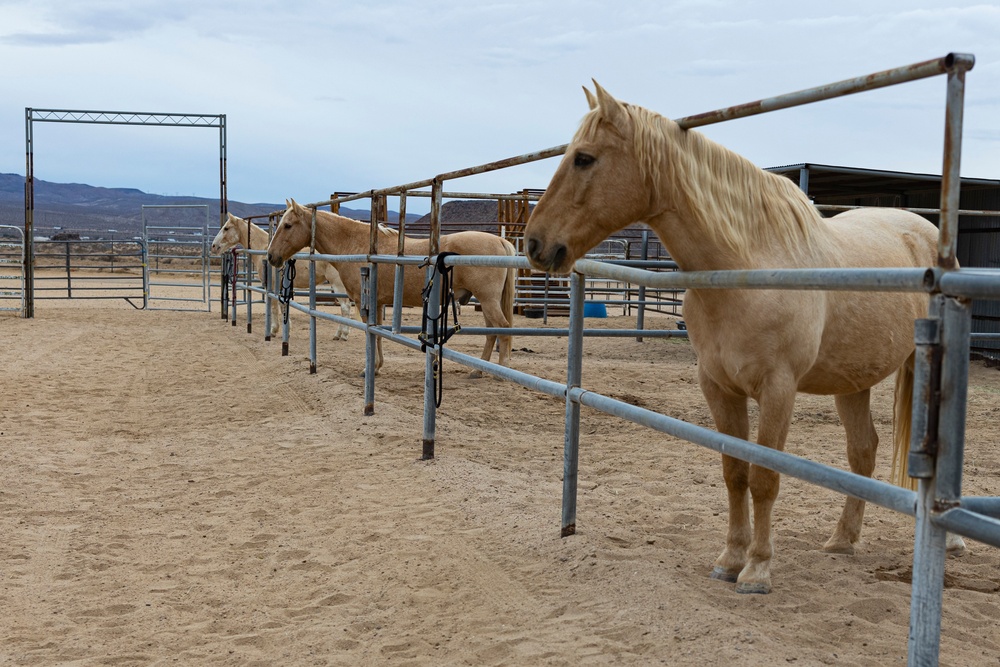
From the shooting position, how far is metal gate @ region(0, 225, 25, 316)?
1490 centimetres

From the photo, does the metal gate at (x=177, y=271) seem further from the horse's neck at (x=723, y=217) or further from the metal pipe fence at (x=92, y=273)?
the horse's neck at (x=723, y=217)

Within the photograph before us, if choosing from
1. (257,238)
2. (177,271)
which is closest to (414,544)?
(177,271)

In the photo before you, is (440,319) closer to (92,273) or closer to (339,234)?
(339,234)

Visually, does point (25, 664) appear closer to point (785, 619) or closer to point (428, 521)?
point (428, 521)

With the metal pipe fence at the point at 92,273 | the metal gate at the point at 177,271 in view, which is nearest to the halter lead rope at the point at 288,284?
the metal gate at the point at 177,271

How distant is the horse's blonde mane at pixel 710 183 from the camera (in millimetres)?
2574

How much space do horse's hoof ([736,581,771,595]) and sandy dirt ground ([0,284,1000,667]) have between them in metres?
0.04

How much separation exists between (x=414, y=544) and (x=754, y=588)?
4.31 feet

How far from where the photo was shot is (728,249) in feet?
8.64

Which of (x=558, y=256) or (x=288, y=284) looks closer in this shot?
(x=558, y=256)

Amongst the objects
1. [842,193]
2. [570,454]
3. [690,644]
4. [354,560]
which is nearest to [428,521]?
[354,560]

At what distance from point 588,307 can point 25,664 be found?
14.3 m

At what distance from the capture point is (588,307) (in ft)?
53.7

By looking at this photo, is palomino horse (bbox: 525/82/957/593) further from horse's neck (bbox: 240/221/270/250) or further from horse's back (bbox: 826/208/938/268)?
horse's neck (bbox: 240/221/270/250)
